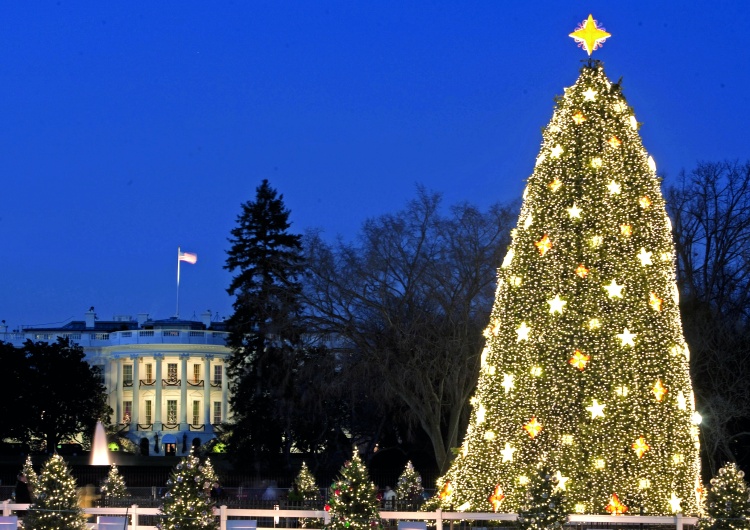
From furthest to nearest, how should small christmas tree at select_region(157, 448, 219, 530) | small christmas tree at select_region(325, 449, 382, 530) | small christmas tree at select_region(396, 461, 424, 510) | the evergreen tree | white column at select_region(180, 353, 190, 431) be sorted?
white column at select_region(180, 353, 190, 431), the evergreen tree, small christmas tree at select_region(396, 461, 424, 510), small christmas tree at select_region(157, 448, 219, 530), small christmas tree at select_region(325, 449, 382, 530)

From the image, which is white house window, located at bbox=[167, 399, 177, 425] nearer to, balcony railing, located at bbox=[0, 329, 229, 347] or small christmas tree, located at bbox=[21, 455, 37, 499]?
balcony railing, located at bbox=[0, 329, 229, 347]

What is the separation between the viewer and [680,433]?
22.5 meters

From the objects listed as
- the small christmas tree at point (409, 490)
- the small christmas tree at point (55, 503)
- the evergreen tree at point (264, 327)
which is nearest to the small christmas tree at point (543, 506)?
the small christmas tree at point (55, 503)

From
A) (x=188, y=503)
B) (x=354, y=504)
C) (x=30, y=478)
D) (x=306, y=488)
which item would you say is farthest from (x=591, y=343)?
(x=306, y=488)

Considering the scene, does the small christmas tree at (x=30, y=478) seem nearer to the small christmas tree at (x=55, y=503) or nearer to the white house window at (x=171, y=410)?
the small christmas tree at (x=55, y=503)

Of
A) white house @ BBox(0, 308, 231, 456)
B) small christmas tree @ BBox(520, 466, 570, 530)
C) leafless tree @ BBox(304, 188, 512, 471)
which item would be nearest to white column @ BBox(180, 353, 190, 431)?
white house @ BBox(0, 308, 231, 456)

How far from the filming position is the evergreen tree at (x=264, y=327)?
1774 inches

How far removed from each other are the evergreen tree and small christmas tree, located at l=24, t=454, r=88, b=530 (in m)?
20.3

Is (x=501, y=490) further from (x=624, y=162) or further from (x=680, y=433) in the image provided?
(x=624, y=162)

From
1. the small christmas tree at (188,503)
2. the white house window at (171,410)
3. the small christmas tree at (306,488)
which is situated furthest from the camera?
the white house window at (171,410)

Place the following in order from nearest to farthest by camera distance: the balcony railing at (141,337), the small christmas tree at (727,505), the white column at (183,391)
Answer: the small christmas tree at (727,505) < the white column at (183,391) < the balcony railing at (141,337)

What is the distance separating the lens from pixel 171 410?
101312 millimetres

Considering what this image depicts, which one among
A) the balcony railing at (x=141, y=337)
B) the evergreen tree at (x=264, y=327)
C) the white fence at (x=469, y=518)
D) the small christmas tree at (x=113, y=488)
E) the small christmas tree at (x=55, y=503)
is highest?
the balcony railing at (x=141, y=337)

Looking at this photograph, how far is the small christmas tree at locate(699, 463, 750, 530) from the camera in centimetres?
1981
